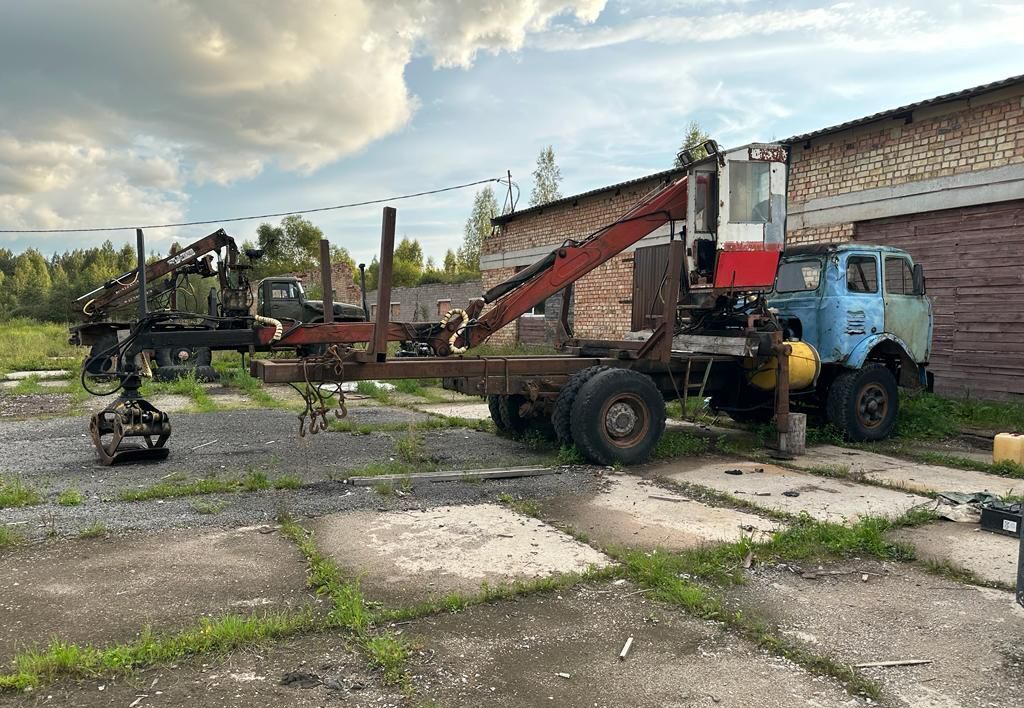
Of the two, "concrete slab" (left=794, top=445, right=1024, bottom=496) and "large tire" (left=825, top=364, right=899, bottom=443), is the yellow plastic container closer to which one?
"concrete slab" (left=794, top=445, right=1024, bottom=496)

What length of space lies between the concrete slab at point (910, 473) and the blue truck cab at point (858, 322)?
2.58 feet

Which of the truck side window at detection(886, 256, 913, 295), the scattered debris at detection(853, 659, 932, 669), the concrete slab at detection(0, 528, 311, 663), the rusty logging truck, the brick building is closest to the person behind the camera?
the scattered debris at detection(853, 659, 932, 669)

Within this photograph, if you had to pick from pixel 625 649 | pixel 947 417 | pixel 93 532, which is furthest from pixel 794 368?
pixel 93 532

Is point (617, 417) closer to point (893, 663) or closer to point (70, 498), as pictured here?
point (893, 663)

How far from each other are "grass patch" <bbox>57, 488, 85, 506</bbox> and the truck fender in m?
7.97

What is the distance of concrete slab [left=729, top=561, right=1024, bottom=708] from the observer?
3.07 m

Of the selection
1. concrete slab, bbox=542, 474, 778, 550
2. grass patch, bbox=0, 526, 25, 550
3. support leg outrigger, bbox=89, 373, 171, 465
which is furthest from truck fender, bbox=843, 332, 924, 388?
grass patch, bbox=0, 526, 25, 550

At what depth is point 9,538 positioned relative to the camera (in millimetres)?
4746

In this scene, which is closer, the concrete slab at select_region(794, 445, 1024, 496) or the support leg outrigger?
the concrete slab at select_region(794, 445, 1024, 496)

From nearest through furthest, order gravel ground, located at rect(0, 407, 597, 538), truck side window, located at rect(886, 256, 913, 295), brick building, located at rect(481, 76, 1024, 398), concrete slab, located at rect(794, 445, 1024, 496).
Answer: gravel ground, located at rect(0, 407, 597, 538) < concrete slab, located at rect(794, 445, 1024, 496) < truck side window, located at rect(886, 256, 913, 295) < brick building, located at rect(481, 76, 1024, 398)

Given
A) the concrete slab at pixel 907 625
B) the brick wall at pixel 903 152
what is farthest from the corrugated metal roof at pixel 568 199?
the concrete slab at pixel 907 625

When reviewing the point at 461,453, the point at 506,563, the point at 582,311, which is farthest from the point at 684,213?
the point at 582,311

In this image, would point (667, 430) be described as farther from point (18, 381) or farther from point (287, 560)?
point (18, 381)

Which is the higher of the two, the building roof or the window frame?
the building roof
